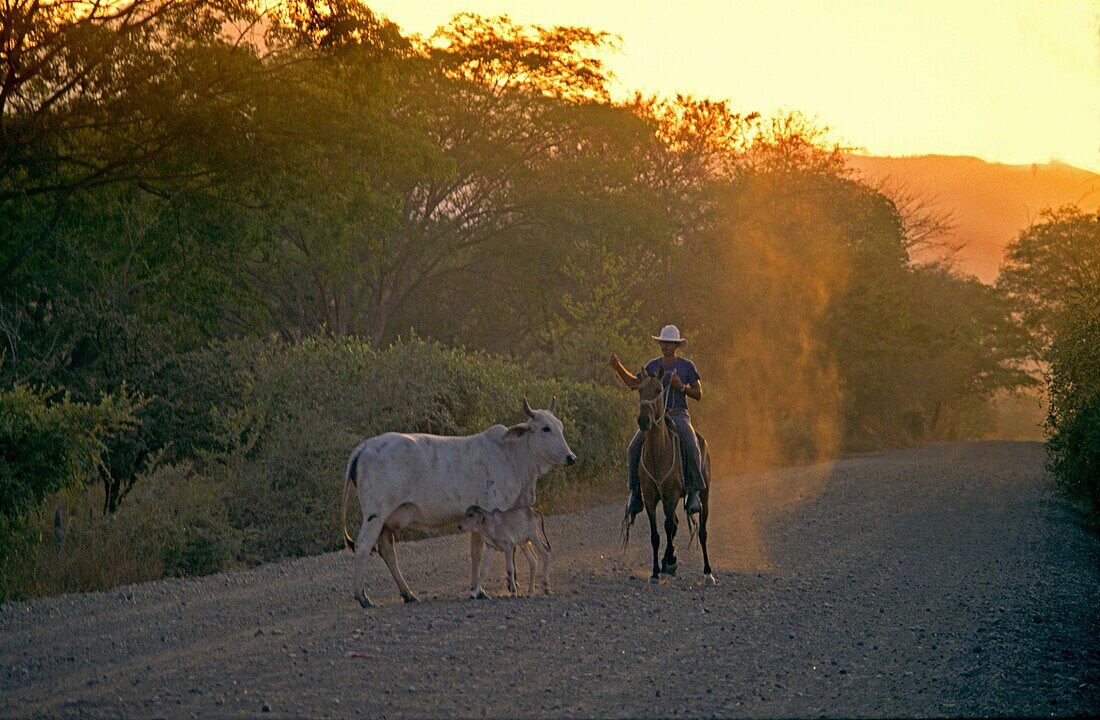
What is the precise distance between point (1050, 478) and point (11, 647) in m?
31.0

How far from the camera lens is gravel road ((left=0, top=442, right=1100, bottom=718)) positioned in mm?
8773

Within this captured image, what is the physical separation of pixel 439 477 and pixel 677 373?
355cm

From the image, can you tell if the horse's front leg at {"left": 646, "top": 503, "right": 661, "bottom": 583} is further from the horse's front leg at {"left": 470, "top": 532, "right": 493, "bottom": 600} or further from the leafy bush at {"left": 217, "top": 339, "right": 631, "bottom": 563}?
the leafy bush at {"left": 217, "top": 339, "right": 631, "bottom": 563}

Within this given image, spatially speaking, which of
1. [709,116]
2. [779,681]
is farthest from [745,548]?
[709,116]

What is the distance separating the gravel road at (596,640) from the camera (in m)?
8.77

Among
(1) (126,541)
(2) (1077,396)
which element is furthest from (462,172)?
(1) (126,541)

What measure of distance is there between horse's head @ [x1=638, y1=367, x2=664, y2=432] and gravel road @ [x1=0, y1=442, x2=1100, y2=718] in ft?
5.91

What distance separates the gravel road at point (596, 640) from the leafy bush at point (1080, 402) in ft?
18.3

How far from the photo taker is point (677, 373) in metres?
15.4

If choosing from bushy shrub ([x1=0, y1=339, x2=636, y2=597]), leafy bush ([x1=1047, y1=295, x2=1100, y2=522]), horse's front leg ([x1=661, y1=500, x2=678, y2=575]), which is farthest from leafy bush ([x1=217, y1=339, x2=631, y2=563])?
leafy bush ([x1=1047, y1=295, x2=1100, y2=522])

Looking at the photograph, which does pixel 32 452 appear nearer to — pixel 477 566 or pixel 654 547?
pixel 477 566

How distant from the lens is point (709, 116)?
192ft

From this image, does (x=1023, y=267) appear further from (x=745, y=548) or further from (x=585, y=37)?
(x=745, y=548)

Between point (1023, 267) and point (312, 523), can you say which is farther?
point (1023, 267)
